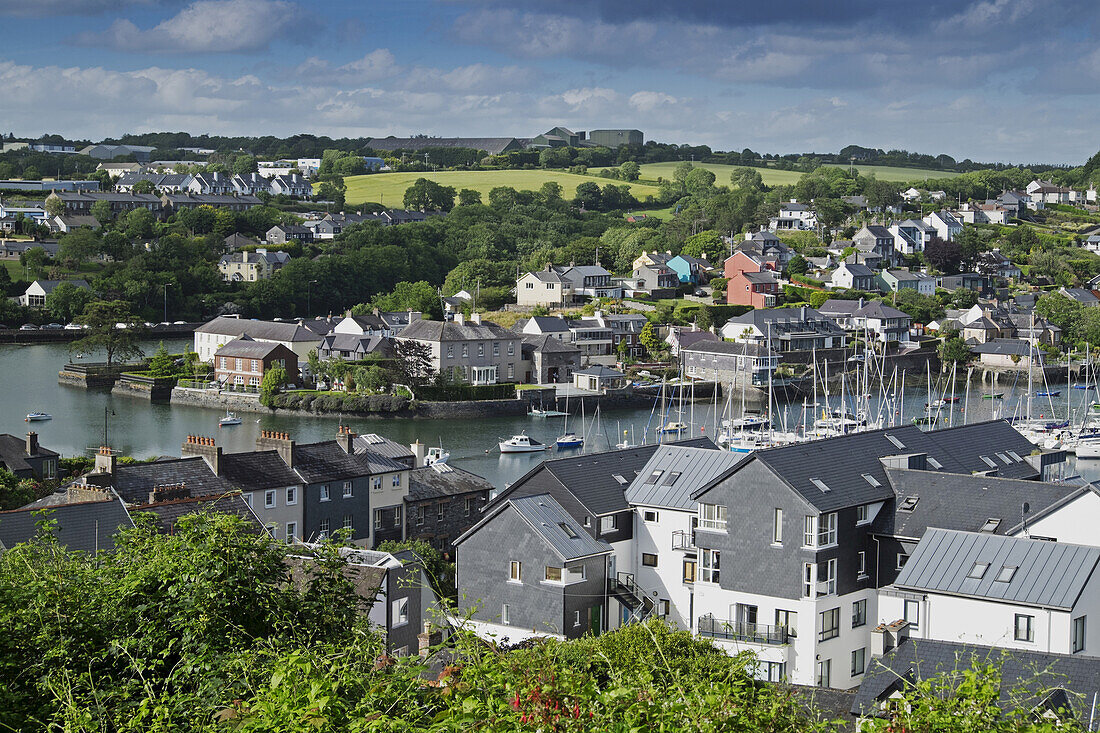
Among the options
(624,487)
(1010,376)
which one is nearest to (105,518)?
(624,487)

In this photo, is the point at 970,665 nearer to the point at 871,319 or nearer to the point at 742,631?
the point at 742,631

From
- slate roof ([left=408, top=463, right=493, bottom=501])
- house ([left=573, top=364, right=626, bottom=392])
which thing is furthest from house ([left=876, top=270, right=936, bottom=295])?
slate roof ([left=408, top=463, right=493, bottom=501])

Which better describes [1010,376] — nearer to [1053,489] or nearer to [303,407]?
[303,407]

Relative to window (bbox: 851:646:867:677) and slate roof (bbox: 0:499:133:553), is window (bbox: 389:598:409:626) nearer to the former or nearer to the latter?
slate roof (bbox: 0:499:133:553)

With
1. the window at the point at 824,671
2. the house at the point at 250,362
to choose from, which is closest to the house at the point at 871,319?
the house at the point at 250,362

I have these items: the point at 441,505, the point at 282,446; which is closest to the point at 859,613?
the point at 441,505

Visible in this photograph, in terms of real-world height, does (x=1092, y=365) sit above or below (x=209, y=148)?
below

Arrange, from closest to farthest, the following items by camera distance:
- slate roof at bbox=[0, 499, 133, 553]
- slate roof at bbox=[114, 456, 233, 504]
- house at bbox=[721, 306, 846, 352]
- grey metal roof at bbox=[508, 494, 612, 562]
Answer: slate roof at bbox=[0, 499, 133, 553] < grey metal roof at bbox=[508, 494, 612, 562] < slate roof at bbox=[114, 456, 233, 504] < house at bbox=[721, 306, 846, 352]
